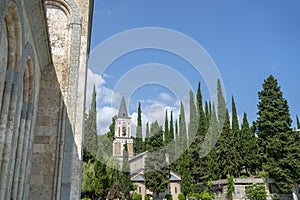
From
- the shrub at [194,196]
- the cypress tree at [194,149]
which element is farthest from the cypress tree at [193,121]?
the shrub at [194,196]

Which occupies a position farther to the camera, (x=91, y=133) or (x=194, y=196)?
(x=194, y=196)

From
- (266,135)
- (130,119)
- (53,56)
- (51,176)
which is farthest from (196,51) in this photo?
(130,119)

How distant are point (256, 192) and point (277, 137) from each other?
4.12m

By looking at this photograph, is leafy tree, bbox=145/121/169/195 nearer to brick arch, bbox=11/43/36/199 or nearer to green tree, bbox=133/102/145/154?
green tree, bbox=133/102/145/154

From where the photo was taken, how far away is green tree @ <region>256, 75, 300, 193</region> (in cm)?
1875

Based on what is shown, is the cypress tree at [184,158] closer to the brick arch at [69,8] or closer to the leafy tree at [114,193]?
the leafy tree at [114,193]

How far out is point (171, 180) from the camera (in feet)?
107

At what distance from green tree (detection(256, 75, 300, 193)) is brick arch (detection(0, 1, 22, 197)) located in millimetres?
18920

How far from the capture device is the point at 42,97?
5801 mm

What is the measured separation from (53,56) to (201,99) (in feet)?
98.0

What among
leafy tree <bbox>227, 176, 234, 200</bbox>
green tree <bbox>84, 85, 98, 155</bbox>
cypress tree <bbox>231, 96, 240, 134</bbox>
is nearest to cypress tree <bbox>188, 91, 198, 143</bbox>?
cypress tree <bbox>231, 96, 240, 134</bbox>

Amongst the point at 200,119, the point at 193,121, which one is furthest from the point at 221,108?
the point at 193,121

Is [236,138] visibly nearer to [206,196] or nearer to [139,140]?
[206,196]

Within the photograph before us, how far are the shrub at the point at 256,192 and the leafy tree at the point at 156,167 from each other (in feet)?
25.3
